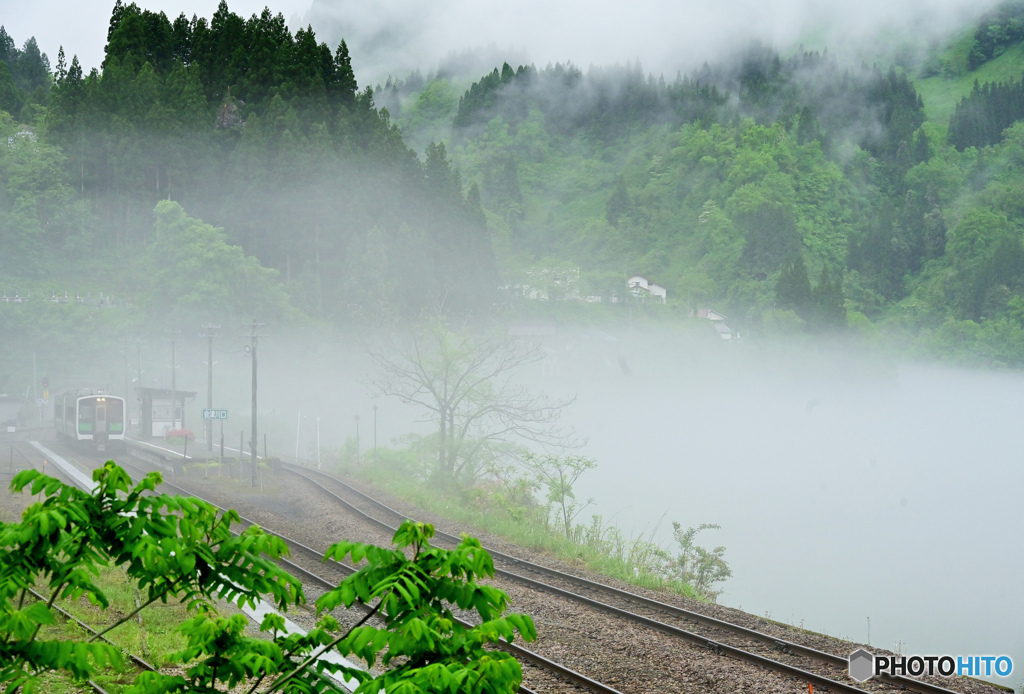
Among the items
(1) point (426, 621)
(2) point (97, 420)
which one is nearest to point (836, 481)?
(2) point (97, 420)

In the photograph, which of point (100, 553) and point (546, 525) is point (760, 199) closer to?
point (546, 525)

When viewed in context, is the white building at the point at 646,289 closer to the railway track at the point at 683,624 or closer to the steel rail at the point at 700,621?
the railway track at the point at 683,624

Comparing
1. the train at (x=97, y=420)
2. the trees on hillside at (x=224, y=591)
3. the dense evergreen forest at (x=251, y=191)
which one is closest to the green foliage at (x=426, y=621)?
the trees on hillside at (x=224, y=591)

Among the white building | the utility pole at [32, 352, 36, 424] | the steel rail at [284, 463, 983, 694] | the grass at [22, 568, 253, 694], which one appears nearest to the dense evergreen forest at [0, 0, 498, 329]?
the utility pole at [32, 352, 36, 424]

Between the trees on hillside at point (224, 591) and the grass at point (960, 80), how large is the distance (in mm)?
192142

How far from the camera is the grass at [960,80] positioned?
17850 cm

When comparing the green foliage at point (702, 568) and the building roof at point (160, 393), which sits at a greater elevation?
the building roof at point (160, 393)

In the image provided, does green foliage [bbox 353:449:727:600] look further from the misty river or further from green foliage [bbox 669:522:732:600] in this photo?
the misty river

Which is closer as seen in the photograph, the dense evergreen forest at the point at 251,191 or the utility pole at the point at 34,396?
the utility pole at the point at 34,396

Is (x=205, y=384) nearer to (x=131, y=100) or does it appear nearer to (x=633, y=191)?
(x=131, y=100)

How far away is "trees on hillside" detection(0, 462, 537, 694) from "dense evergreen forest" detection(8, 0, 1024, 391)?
110 feet

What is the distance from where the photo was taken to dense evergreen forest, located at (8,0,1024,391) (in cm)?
7469

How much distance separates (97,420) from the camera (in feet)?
133

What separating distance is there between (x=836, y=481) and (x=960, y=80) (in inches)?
6574
